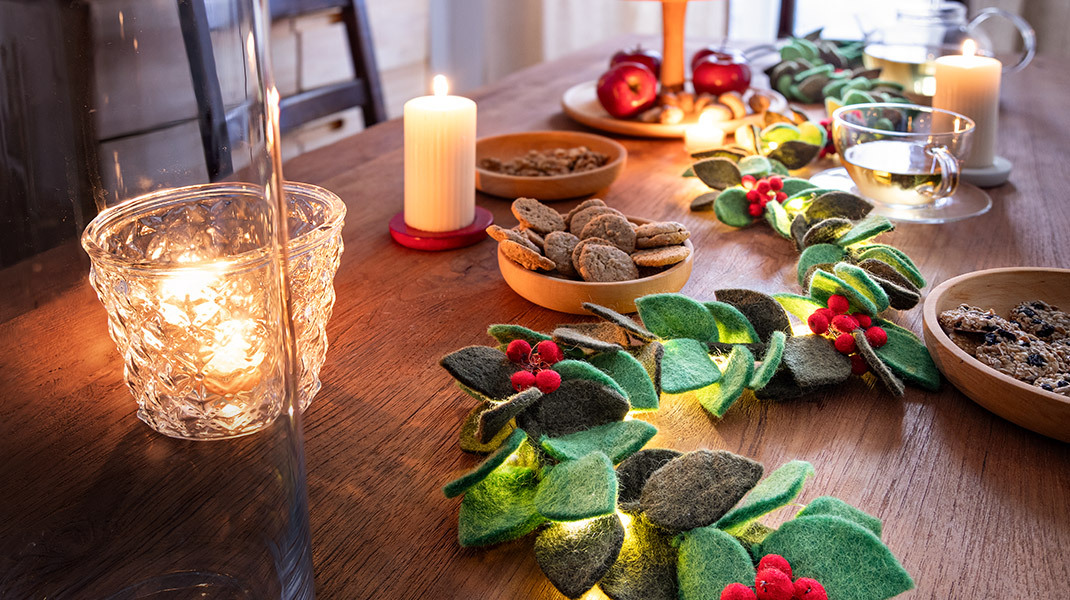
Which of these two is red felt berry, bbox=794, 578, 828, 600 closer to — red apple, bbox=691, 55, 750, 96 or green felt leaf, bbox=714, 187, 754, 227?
green felt leaf, bbox=714, 187, 754, 227

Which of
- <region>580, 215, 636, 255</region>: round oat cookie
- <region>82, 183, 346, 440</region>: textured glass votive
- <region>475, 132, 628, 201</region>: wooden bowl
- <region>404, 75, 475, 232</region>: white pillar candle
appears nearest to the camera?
<region>82, 183, 346, 440</region>: textured glass votive

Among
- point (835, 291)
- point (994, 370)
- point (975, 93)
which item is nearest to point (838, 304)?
point (835, 291)

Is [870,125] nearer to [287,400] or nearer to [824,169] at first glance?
[824,169]

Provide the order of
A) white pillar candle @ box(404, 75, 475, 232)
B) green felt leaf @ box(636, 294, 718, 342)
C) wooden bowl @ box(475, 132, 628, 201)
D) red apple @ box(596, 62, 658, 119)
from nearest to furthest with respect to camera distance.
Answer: green felt leaf @ box(636, 294, 718, 342) < white pillar candle @ box(404, 75, 475, 232) < wooden bowl @ box(475, 132, 628, 201) < red apple @ box(596, 62, 658, 119)

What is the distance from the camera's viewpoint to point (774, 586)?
373mm

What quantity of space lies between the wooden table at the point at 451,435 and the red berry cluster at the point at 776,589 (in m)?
0.08

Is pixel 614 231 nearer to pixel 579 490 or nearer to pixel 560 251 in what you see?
pixel 560 251

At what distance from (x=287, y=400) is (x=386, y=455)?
24cm

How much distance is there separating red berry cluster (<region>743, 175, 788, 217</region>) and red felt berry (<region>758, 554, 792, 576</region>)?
562 millimetres

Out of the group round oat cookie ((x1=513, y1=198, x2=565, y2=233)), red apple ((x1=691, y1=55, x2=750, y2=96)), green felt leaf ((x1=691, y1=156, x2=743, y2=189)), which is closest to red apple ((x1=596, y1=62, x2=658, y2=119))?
red apple ((x1=691, y1=55, x2=750, y2=96))

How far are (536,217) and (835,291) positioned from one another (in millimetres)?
258

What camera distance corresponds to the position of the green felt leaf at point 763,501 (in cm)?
42

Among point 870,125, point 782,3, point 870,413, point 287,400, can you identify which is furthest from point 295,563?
point 782,3

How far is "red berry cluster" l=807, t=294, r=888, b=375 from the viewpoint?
61 cm
